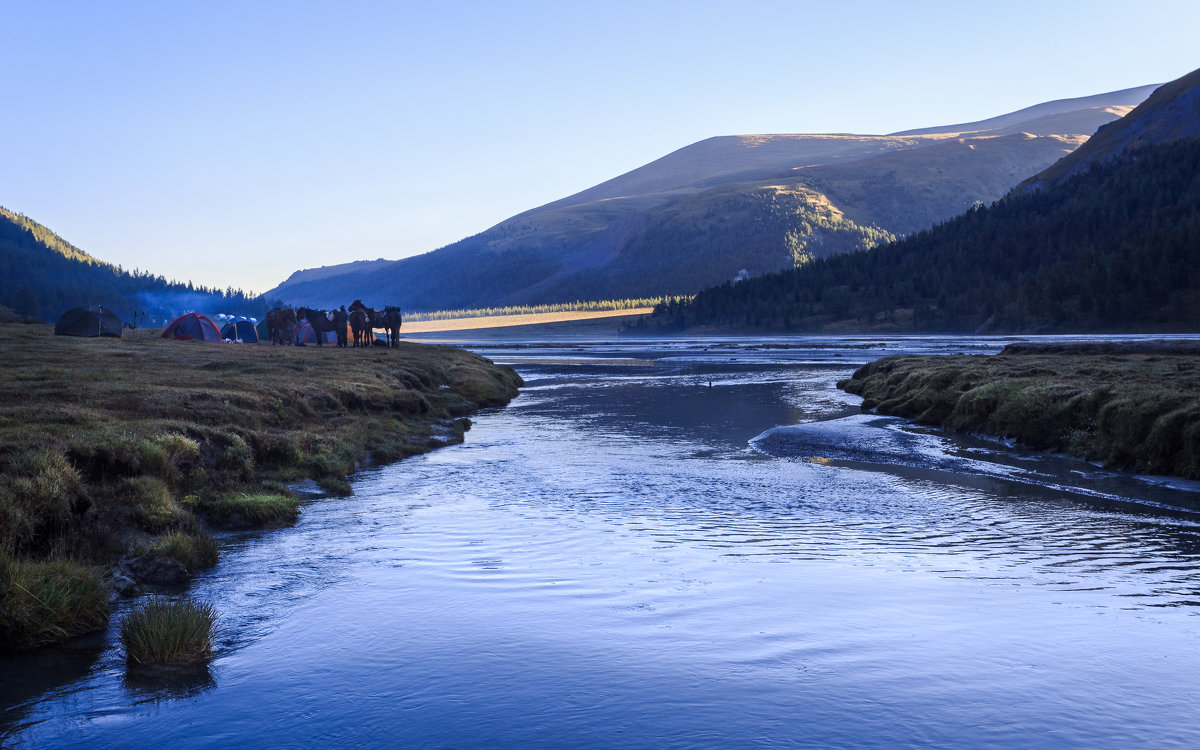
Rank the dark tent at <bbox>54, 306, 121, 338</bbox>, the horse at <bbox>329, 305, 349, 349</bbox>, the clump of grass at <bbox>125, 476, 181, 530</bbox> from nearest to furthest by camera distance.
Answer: the clump of grass at <bbox>125, 476, 181, 530</bbox> < the dark tent at <bbox>54, 306, 121, 338</bbox> < the horse at <bbox>329, 305, 349, 349</bbox>

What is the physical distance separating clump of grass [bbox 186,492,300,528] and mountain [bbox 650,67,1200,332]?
110059 mm

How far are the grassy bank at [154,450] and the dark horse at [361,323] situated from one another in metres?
27.6

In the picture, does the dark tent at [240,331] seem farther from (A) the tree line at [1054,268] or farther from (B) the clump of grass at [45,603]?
(A) the tree line at [1054,268]

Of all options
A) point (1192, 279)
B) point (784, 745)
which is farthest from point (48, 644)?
point (1192, 279)

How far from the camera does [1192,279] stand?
363ft

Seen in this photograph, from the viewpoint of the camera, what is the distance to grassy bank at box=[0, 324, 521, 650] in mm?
12758

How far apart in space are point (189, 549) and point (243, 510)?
349 centimetres

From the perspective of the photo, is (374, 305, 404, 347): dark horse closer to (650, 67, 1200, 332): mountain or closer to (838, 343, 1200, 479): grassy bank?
(838, 343, 1200, 479): grassy bank

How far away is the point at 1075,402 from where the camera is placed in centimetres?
2942

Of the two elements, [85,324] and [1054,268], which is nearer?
[85,324]

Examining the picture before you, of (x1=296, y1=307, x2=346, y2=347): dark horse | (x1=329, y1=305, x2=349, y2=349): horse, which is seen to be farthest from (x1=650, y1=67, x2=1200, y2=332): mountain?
(x1=296, y1=307, x2=346, y2=347): dark horse

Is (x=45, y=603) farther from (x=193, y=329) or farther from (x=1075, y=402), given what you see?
(x=193, y=329)

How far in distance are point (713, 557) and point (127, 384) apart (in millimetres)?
20261

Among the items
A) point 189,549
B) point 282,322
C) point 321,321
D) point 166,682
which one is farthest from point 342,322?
point 166,682
